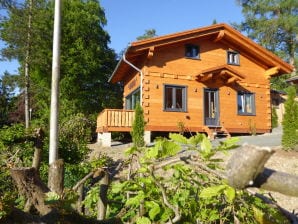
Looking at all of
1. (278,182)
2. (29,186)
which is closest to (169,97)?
(29,186)

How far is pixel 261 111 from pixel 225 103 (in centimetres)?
267

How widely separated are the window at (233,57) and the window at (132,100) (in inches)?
235

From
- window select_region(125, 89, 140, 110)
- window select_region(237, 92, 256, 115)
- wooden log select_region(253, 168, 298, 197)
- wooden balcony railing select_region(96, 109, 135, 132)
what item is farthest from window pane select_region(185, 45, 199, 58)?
wooden log select_region(253, 168, 298, 197)

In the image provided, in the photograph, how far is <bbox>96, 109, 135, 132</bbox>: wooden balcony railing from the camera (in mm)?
18469

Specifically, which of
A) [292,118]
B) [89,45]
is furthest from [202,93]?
[89,45]

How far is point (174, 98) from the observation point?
1966 centimetres

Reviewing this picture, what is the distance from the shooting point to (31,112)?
108ft

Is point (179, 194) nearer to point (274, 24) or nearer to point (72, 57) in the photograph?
point (72, 57)

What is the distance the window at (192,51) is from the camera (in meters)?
20.4

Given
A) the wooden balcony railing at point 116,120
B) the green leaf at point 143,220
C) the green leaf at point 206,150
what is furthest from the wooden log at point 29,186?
the wooden balcony railing at point 116,120

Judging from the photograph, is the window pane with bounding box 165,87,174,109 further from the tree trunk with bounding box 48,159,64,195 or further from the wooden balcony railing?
the tree trunk with bounding box 48,159,64,195

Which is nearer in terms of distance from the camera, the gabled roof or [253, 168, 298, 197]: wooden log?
[253, 168, 298, 197]: wooden log

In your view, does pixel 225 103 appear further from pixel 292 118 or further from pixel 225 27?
pixel 292 118

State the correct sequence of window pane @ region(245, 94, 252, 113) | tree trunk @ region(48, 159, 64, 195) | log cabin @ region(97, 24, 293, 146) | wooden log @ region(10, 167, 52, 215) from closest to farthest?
wooden log @ region(10, 167, 52, 215), tree trunk @ region(48, 159, 64, 195), log cabin @ region(97, 24, 293, 146), window pane @ region(245, 94, 252, 113)
